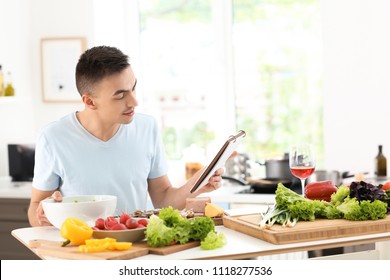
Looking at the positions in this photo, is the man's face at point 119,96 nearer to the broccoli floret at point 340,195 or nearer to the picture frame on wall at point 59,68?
the broccoli floret at point 340,195

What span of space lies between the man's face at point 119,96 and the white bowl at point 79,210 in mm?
495

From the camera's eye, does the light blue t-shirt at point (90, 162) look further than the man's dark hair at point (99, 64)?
Yes

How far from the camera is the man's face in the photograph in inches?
120

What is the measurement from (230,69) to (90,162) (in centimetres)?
240

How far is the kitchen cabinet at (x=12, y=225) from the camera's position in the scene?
4.79 m

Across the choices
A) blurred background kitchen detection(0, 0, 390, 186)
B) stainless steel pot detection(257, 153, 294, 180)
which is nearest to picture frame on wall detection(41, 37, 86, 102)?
blurred background kitchen detection(0, 0, 390, 186)

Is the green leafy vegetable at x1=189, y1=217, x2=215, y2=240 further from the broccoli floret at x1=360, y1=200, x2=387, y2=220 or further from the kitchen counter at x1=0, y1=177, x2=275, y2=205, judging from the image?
the kitchen counter at x1=0, y1=177, x2=275, y2=205

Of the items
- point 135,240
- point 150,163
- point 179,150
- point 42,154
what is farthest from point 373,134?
point 135,240

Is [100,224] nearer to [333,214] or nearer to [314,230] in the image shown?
[314,230]

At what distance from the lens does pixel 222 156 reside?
2738 mm

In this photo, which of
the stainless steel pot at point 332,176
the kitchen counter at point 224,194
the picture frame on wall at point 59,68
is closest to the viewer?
the kitchen counter at point 224,194

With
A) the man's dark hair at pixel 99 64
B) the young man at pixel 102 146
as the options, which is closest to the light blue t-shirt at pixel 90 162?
the young man at pixel 102 146

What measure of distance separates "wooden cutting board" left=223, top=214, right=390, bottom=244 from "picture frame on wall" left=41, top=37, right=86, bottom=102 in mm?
3145

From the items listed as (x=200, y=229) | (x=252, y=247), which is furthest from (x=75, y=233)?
(x=252, y=247)
